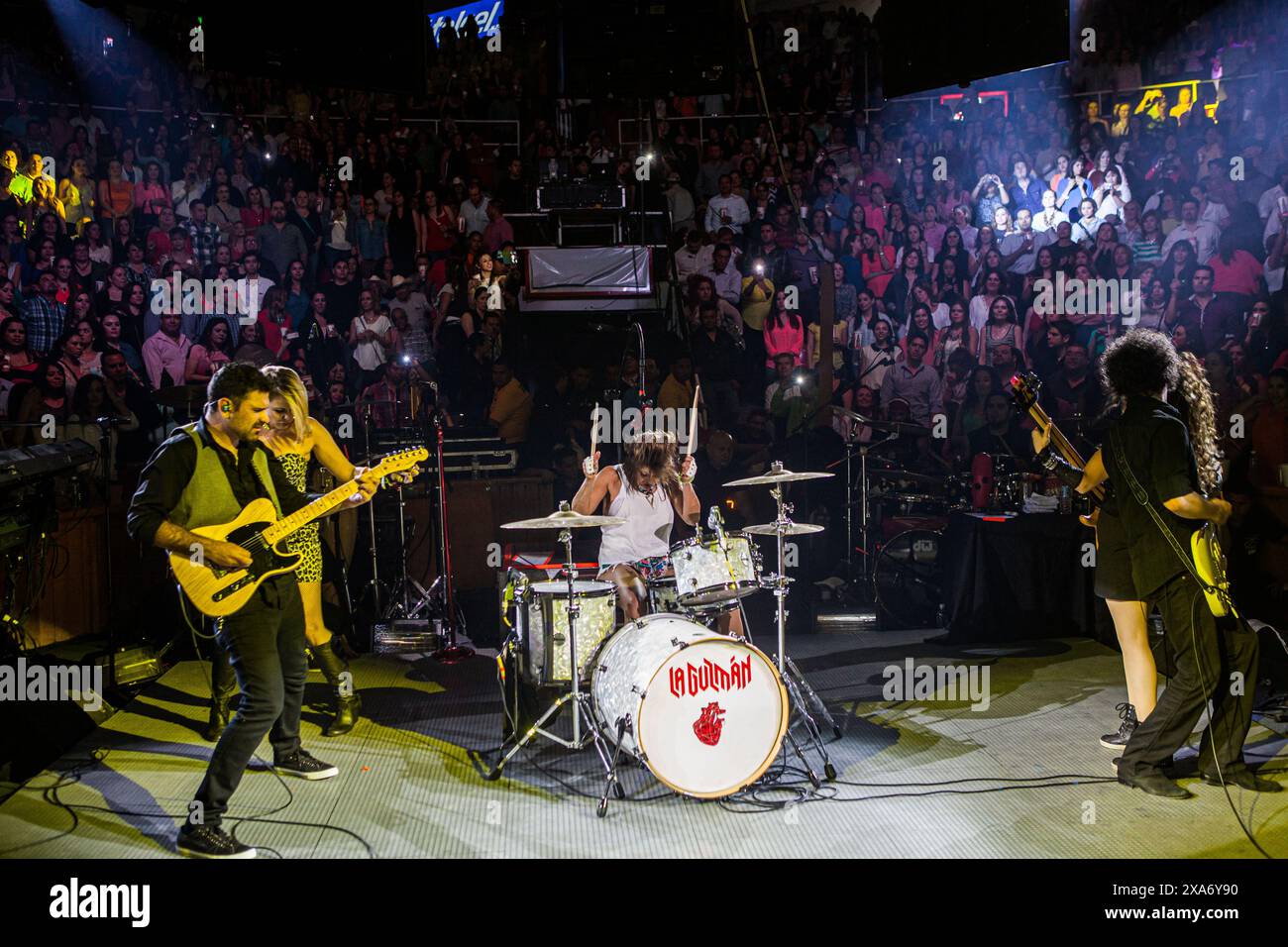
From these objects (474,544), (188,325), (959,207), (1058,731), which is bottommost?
(1058,731)

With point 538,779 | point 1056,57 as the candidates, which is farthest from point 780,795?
point 1056,57

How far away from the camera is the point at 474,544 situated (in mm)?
8469

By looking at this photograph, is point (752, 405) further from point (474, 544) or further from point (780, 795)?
point (780, 795)

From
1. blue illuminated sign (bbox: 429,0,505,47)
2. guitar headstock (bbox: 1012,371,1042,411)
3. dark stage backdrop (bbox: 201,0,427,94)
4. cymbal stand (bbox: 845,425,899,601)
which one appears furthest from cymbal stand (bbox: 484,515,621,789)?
blue illuminated sign (bbox: 429,0,505,47)

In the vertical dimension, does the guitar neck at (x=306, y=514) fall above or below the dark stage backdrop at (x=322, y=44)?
below

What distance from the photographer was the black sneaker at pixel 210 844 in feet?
12.4

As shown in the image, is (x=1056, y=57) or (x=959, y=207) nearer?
(x=1056, y=57)

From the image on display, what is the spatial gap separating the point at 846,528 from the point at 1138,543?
13.3 ft

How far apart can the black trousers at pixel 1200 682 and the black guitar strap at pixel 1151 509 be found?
42 mm

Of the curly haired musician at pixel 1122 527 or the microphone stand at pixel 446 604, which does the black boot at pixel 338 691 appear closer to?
the microphone stand at pixel 446 604

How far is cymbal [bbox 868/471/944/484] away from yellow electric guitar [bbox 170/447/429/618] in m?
4.80

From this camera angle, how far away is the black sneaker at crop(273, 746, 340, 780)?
4750 millimetres

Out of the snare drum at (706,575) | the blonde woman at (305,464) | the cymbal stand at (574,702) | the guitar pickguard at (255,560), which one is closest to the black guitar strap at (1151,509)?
the snare drum at (706,575)

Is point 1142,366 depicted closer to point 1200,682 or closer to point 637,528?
point 1200,682
